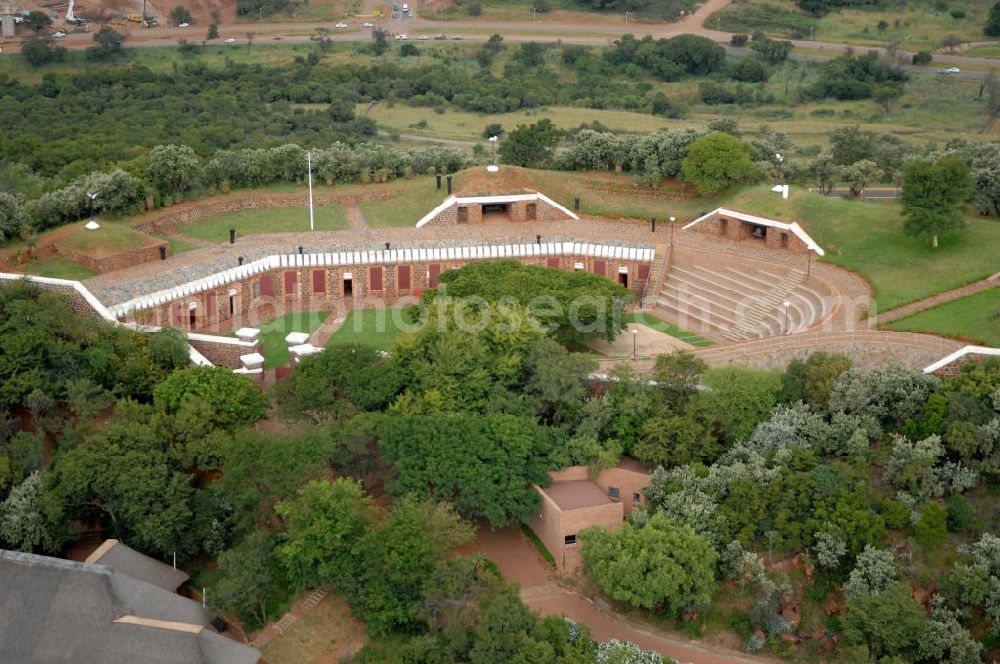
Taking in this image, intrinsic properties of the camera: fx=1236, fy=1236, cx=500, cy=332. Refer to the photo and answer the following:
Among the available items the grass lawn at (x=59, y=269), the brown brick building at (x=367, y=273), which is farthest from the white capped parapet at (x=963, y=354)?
the grass lawn at (x=59, y=269)

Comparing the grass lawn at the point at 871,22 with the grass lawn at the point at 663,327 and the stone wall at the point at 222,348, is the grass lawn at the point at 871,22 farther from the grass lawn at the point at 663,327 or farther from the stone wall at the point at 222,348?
the stone wall at the point at 222,348

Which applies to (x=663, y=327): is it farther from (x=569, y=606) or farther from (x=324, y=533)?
(x=324, y=533)

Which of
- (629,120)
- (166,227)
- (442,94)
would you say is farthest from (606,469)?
(442,94)

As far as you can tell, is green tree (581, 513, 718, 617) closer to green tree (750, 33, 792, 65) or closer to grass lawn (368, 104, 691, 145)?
grass lawn (368, 104, 691, 145)

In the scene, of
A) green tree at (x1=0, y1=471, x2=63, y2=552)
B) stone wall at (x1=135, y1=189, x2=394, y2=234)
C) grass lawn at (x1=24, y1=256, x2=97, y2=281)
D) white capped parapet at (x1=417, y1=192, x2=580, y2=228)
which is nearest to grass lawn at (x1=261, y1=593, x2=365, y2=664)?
green tree at (x1=0, y1=471, x2=63, y2=552)

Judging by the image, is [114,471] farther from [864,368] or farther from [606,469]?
[864,368]
